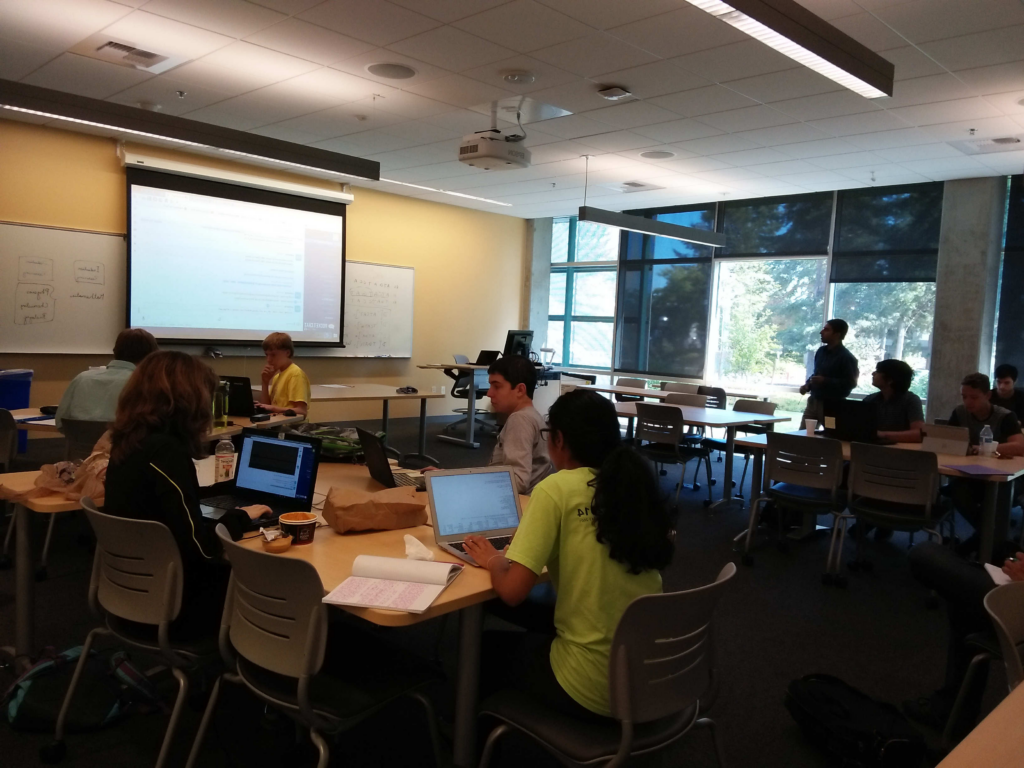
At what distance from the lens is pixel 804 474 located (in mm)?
4496

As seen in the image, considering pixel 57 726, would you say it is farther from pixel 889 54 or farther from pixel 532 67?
pixel 889 54

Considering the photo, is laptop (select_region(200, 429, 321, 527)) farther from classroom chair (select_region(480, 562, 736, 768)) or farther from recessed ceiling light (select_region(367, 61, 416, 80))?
recessed ceiling light (select_region(367, 61, 416, 80))

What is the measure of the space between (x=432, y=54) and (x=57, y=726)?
13.0 ft

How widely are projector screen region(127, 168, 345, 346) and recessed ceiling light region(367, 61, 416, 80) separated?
11.3 ft

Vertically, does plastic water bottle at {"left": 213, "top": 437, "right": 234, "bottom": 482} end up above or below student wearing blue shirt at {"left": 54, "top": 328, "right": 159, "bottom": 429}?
below

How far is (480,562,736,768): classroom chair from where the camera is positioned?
5.47 feet

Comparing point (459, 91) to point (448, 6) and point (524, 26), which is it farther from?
point (448, 6)

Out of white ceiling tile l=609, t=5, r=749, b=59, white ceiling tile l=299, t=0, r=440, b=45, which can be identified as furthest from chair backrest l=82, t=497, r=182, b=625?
white ceiling tile l=609, t=5, r=749, b=59

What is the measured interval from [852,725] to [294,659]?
1.89m

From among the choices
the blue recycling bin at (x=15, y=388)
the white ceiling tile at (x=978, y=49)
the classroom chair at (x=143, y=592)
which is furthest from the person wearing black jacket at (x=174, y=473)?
the blue recycling bin at (x=15, y=388)

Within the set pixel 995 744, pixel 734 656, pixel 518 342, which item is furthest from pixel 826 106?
pixel 995 744

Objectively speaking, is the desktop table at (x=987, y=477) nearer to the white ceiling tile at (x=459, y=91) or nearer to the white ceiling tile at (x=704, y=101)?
the white ceiling tile at (x=704, y=101)

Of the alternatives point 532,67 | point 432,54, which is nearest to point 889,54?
point 532,67

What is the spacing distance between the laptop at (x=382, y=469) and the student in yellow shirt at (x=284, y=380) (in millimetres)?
2051
